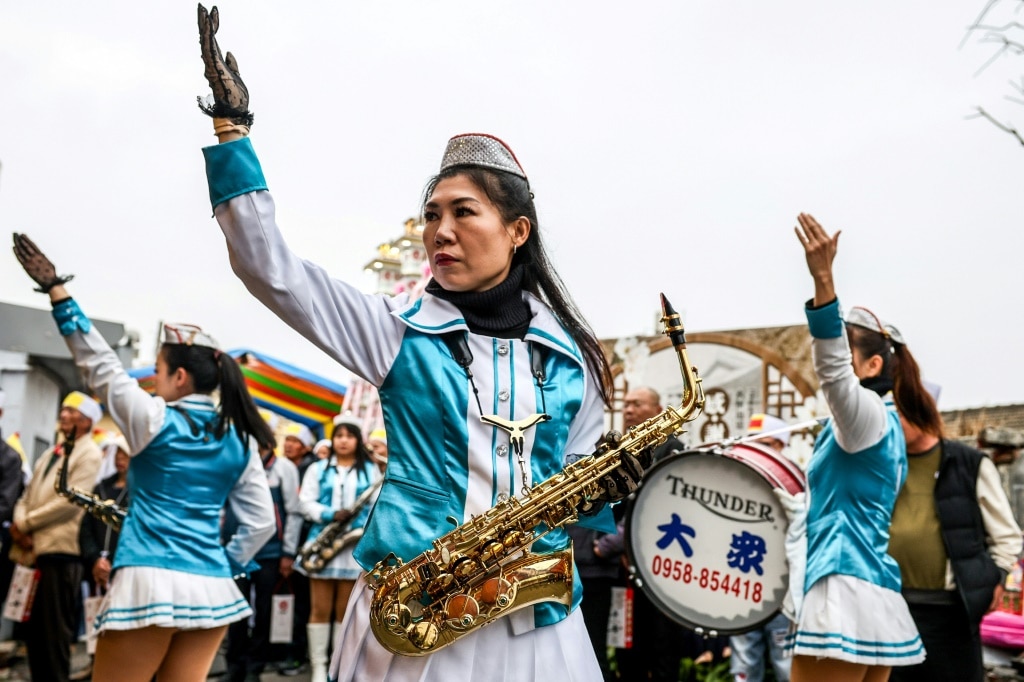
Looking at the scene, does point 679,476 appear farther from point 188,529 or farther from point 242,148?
point 242,148

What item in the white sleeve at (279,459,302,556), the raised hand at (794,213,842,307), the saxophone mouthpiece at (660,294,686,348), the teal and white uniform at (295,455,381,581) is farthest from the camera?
the white sleeve at (279,459,302,556)

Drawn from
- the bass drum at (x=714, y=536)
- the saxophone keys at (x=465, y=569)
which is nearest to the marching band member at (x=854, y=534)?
the bass drum at (x=714, y=536)

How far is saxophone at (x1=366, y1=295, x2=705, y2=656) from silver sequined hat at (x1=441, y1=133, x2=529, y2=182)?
897 mm

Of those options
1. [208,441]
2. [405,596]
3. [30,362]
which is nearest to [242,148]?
[405,596]

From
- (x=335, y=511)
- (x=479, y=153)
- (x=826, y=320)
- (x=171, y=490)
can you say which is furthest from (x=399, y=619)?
(x=335, y=511)

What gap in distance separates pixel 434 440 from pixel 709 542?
→ 12.5ft

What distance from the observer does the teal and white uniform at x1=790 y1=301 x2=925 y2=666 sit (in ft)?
12.6

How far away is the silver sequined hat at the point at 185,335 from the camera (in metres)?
4.88

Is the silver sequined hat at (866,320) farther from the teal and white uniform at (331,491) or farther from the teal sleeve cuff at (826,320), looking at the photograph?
the teal and white uniform at (331,491)

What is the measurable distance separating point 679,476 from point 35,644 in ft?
17.6

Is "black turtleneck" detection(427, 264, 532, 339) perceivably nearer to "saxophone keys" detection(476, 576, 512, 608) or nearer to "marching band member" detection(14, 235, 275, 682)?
"saxophone keys" detection(476, 576, 512, 608)

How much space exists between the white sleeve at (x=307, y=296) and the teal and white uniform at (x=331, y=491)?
6217 mm

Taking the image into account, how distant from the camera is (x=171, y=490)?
468 cm

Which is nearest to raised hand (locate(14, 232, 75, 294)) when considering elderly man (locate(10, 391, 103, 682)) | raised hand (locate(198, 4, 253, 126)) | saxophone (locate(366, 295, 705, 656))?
raised hand (locate(198, 4, 253, 126))
